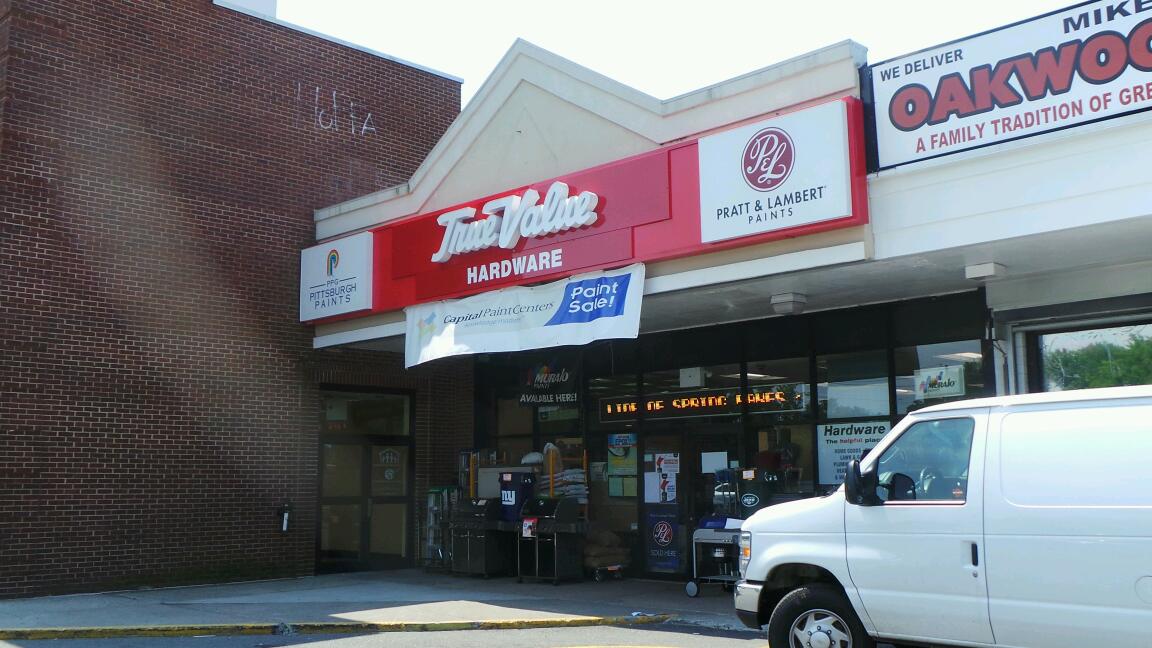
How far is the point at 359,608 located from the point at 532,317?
4117 millimetres

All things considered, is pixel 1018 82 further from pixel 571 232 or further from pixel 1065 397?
pixel 571 232

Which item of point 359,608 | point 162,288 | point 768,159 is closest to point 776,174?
point 768,159

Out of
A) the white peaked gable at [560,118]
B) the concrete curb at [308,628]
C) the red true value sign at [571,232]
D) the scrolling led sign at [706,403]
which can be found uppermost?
the white peaked gable at [560,118]

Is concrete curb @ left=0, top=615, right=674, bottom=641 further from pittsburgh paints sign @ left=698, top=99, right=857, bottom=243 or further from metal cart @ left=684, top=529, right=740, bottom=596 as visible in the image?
pittsburgh paints sign @ left=698, top=99, right=857, bottom=243

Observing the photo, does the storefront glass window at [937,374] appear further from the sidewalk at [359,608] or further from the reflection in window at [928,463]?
the reflection in window at [928,463]

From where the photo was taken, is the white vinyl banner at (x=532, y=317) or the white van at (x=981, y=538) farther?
the white vinyl banner at (x=532, y=317)

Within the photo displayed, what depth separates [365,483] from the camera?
17969 millimetres

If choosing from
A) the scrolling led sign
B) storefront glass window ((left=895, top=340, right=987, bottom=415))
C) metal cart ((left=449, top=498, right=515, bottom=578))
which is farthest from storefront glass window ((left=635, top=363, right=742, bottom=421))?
metal cart ((left=449, top=498, right=515, bottom=578))

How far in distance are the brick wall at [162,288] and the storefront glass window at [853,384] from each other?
22.9 ft

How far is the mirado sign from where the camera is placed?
13016mm

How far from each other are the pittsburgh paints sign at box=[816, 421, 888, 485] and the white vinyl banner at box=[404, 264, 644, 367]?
9.38ft

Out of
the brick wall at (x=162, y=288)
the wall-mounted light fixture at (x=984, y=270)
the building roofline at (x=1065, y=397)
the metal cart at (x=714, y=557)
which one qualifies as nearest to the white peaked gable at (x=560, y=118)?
the brick wall at (x=162, y=288)

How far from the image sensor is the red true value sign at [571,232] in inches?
467

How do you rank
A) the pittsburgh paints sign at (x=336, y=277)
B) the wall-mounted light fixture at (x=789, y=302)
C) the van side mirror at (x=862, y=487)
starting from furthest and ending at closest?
the pittsburgh paints sign at (x=336, y=277) < the wall-mounted light fixture at (x=789, y=302) < the van side mirror at (x=862, y=487)
